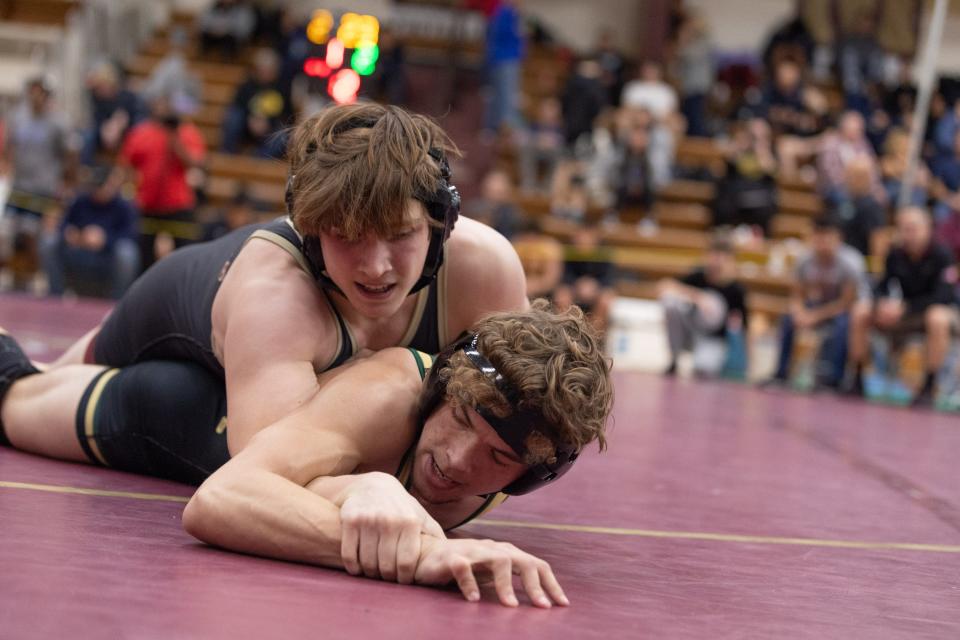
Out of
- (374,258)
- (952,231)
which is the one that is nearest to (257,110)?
(952,231)

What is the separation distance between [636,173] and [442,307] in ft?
31.1

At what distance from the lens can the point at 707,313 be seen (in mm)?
8828

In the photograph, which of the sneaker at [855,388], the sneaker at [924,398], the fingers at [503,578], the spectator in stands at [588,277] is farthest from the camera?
the spectator in stands at [588,277]

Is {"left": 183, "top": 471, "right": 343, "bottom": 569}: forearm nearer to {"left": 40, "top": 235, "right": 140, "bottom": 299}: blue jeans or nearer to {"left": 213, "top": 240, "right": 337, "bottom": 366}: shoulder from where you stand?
{"left": 213, "top": 240, "right": 337, "bottom": 366}: shoulder

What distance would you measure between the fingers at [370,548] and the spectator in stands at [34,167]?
8.85 m

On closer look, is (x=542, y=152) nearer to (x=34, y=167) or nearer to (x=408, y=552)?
(x=34, y=167)

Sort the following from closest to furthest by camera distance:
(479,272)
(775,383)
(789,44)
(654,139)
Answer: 1. (479,272)
2. (775,383)
3. (654,139)
4. (789,44)

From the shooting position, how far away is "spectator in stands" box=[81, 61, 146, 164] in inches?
461

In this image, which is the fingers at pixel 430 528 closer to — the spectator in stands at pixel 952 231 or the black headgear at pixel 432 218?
the black headgear at pixel 432 218

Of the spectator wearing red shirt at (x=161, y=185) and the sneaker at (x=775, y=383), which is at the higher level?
the spectator wearing red shirt at (x=161, y=185)

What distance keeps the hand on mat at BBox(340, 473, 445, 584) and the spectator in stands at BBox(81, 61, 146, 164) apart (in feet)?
33.8

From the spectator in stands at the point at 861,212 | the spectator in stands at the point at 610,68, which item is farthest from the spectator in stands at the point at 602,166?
the spectator in stands at the point at 861,212

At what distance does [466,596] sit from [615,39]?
557 inches

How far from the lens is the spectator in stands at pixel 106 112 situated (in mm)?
11703
